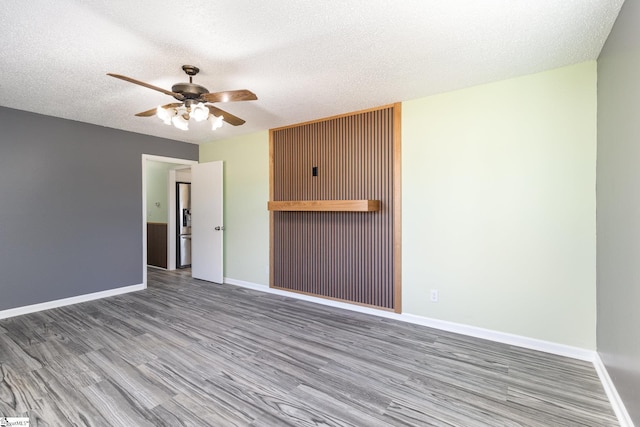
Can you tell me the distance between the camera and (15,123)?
341cm

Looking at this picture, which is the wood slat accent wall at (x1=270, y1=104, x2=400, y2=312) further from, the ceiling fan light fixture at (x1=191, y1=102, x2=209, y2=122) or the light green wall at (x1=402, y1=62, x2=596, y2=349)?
the ceiling fan light fixture at (x1=191, y1=102, x2=209, y2=122)

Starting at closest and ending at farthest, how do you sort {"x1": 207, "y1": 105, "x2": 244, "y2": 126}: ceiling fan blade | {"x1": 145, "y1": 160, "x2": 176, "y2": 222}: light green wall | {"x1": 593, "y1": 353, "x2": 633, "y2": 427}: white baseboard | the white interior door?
{"x1": 593, "y1": 353, "x2": 633, "y2": 427}: white baseboard
{"x1": 207, "y1": 105, "x2": 244, "y2": 126}: ceiling fan blade
the white interior door
{"x1": 145, "y1": 160, "x2": 176, "y2": 222}: light green wall

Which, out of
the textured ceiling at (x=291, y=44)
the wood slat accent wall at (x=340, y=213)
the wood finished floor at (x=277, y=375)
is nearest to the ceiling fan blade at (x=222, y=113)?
the textured ceiling at (x=291, y=44)

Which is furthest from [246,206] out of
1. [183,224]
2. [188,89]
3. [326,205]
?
[188,89]

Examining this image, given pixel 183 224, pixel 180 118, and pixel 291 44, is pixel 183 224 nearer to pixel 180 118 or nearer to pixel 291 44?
pixel 180 118

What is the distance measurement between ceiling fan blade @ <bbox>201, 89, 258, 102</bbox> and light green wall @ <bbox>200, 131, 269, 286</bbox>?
2.14 m

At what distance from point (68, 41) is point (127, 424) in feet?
8.25

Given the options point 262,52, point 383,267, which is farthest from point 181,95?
point 383,267

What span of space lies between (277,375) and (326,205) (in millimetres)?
1975

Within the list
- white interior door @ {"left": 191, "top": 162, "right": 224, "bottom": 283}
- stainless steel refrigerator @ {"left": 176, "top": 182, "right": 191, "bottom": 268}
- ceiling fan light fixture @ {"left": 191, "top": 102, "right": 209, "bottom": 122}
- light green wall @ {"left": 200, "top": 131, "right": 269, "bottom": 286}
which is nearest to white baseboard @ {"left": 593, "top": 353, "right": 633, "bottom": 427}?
ceiling fan light fixture @ {"left": 191, "top": 102, "right": 209, "bottom": 122}

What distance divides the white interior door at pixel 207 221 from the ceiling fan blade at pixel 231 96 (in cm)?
272

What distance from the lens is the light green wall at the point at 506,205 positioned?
7.81ft

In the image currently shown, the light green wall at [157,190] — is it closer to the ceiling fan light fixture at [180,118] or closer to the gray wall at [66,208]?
the gray wall at [66,208]

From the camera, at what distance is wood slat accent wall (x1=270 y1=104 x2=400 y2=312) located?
3340 millimetres
